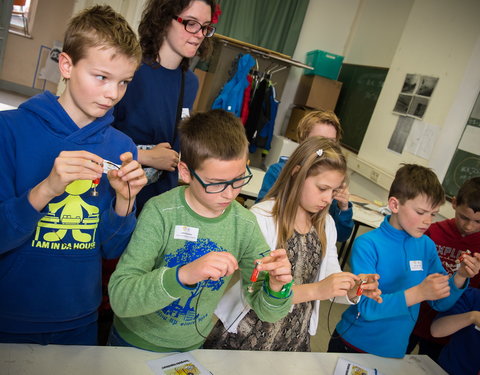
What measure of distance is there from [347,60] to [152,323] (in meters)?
6.84

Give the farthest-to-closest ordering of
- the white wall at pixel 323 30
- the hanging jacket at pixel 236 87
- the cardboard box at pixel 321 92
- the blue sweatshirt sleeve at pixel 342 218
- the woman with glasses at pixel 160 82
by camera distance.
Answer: the white wall at pixel 323 30 < the cardboard box at pixel 321 92 < the hanging jacket at pixel 236 87 < the blue sweatshirt sleeve at pixel 342 218 < the woman with glasses at pixel 160 82

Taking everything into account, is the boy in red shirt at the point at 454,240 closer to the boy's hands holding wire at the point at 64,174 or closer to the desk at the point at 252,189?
the desk at the point at 252,189

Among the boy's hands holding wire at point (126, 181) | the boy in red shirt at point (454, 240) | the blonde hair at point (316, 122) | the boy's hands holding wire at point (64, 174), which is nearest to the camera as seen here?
the boy's hands holding wire at point (64, 174)

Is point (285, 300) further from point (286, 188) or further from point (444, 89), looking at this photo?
point (444, 89)

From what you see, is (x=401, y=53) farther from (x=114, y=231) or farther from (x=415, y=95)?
(x=114, y=231)

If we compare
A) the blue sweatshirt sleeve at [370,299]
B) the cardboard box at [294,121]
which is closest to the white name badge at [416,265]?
the blue sweatshirt sleeve at [370,299]

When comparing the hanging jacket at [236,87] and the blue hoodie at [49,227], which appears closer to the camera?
the blue hoodie at [49,227]

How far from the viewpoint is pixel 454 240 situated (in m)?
2.32

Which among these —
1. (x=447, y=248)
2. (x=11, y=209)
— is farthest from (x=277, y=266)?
(x=447, y=248)

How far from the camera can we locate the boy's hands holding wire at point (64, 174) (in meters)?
0.99

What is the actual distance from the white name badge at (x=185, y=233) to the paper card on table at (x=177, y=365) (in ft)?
1.18

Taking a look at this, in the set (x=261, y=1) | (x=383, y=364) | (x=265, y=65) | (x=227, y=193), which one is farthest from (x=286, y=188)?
(x=261, y=1)

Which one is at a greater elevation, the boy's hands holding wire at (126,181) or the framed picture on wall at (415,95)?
the framed picture on wall at (415,95)

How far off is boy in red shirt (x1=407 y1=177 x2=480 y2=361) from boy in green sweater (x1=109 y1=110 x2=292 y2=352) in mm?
1336
